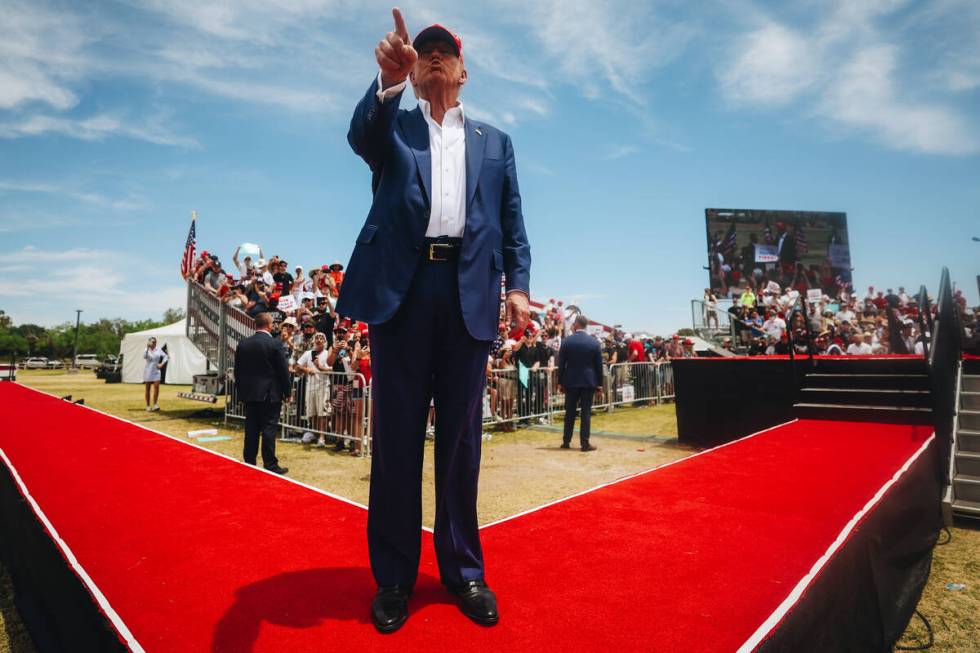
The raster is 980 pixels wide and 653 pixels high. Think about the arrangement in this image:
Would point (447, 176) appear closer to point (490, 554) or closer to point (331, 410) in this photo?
point (490, 554)

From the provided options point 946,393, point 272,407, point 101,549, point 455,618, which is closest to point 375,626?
point 455,618

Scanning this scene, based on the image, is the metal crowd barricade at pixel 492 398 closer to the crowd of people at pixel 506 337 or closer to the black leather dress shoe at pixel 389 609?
the crowd of people at pixel 506 337

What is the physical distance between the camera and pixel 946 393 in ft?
20.7

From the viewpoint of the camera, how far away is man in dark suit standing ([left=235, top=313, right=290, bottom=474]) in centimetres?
664

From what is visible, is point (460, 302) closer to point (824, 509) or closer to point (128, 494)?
point (824, 509)

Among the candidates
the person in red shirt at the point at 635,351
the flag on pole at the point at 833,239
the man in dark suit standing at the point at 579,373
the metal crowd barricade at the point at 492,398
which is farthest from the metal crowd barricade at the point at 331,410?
the flag on pole at the point at 833,239

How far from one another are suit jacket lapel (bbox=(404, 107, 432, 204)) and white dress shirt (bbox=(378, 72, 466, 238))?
0.6 inches

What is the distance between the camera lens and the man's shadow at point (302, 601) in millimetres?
1770

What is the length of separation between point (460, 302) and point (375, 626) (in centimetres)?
116

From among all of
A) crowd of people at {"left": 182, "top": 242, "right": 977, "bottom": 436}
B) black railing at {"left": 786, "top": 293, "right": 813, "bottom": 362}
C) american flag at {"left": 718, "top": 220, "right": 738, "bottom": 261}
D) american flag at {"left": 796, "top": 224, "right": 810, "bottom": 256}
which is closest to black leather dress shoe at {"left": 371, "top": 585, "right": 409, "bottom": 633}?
crowd of people at {"left": 182, "top": 242, "right": 977, "bottom": 436}

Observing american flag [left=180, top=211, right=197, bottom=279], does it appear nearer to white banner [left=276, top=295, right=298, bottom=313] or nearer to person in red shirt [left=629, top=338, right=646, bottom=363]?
white banner [left=276, top=295, right=298, bottom=313]

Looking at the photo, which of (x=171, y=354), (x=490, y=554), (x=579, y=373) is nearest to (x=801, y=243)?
(x=579, y=373)

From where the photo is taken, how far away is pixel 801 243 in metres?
31.4

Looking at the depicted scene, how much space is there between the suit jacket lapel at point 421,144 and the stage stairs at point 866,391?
7.05m
